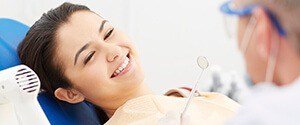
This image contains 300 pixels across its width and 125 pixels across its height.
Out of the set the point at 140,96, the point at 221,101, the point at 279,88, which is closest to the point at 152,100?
the point at 140,96

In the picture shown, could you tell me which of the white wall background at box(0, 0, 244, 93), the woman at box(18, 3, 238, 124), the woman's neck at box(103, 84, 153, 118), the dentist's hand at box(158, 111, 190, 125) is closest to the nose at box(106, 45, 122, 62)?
the woman at box(18, 3, 238, 124)

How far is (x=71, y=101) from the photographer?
5.24ft

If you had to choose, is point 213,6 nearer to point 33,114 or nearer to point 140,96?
point 140,96

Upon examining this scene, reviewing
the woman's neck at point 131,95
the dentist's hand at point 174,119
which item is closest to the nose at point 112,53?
the woman's neck at point 131,95

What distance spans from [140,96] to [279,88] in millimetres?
852

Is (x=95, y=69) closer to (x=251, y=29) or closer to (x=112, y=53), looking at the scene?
(x=112, y=53)

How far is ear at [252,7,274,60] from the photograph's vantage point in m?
0.74

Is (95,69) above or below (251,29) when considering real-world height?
below

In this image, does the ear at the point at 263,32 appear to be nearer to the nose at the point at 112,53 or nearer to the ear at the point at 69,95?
the nose at the point at 112,53

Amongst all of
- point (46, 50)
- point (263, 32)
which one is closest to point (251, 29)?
point (263, 32)

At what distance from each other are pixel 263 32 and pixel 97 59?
811 mm

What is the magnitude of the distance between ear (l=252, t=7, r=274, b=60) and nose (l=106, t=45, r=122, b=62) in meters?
0.76

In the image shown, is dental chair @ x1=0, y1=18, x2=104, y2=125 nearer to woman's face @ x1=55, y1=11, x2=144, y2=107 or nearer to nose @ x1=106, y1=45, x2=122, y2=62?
woman's face @ x1=55, y1=11, x2=144, y2=107

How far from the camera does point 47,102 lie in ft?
5.29
